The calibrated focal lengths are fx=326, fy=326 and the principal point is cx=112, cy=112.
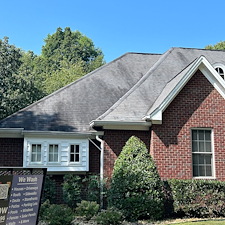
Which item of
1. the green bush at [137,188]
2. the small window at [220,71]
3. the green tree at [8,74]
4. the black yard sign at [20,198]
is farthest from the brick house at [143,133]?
the green tree at [8,74]

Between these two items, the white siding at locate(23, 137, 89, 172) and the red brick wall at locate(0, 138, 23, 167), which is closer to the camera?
the white siding at locate(23, 137, 89, 172)

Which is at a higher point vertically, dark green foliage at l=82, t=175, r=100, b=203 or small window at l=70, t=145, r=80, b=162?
small window at l=70, t=145, r=80, b=162

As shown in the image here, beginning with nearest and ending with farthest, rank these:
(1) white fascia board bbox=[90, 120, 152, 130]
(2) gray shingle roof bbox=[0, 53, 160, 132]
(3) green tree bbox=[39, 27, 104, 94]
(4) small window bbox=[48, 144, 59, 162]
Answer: (1) white fascia board bbox=[90, 120, 152, 130], (4) small window bbox=[48, 144, 59, 162], (2) gray shingle roof bbox=[0, 53, 160, 132], (3) green tree bbox=[39, 27, 104, 94]

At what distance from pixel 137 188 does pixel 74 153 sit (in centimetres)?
319

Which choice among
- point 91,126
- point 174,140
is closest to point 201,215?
point 174,140

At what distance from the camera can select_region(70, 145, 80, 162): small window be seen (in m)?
12.5

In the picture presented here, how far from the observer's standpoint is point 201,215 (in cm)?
1062

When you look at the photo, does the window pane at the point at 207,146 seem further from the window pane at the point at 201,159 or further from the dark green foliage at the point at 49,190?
the dark green foliage at the point at 49,190

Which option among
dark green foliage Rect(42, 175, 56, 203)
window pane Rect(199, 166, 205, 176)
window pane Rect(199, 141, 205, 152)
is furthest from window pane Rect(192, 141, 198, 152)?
dark green foliage Rect(42, 175, 56, 203)

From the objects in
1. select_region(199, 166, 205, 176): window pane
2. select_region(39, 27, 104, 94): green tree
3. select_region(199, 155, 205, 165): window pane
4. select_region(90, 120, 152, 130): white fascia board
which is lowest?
select_region(199, 166, 205, 176): window pane

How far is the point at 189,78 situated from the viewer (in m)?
12.3

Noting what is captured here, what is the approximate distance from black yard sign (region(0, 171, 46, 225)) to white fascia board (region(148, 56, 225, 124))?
6.27m

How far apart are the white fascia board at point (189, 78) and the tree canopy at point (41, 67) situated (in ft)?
49.6

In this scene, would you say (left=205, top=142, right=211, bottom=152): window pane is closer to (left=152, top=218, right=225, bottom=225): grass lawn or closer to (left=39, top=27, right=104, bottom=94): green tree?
(left=152, top=218, right=225, bottom=225): grass lawn
